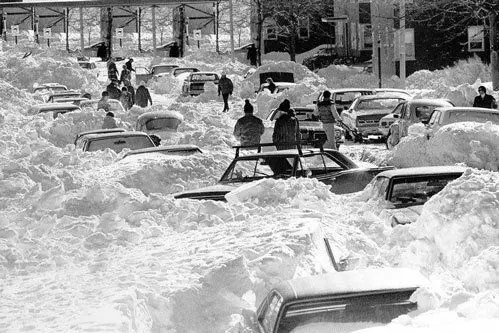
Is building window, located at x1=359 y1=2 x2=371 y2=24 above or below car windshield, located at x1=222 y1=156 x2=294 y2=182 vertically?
above

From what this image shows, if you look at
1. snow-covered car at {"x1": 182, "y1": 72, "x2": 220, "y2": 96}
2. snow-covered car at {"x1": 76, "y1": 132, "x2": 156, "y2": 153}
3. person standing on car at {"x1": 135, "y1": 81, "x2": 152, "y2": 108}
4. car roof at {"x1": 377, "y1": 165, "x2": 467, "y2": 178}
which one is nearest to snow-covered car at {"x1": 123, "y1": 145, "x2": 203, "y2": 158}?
snow-covered car at {"x1": 76, "y1": 132, "x2": 156, "y2": 153}

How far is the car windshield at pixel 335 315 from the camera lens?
22.4ft

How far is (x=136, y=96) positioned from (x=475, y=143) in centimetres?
2090

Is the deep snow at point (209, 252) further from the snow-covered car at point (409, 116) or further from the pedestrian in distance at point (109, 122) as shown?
the snow-covered car at point (409, 116)

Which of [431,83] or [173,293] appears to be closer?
[173,293]

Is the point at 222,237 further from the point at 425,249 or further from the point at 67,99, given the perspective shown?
the point at 67,99

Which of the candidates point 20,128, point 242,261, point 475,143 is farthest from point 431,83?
point 242,261

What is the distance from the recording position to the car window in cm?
694

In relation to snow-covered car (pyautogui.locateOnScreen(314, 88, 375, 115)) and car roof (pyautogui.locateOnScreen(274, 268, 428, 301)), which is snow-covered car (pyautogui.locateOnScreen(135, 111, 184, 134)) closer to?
snow-covered car (pyautogui.locateOnScreen(314, 88, 375, 115))

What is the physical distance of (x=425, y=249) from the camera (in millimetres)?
9867

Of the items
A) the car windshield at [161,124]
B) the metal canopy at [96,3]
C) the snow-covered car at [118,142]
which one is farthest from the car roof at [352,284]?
the metal canopy at [96,3]

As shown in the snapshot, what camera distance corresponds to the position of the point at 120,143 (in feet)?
69.8

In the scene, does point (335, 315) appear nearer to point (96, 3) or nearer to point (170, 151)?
point (170, 151)

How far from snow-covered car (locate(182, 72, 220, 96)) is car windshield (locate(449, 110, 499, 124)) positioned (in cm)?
2474
